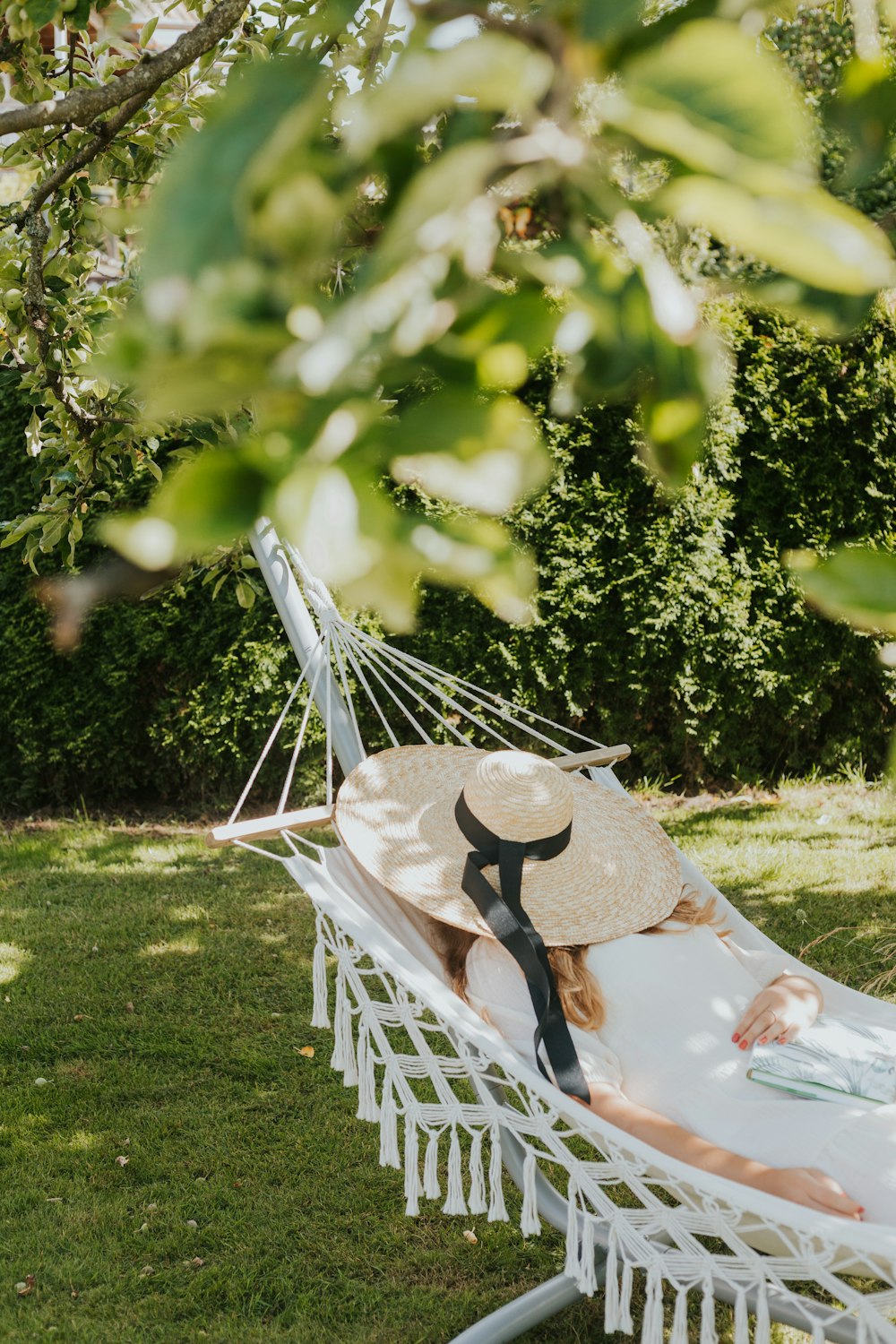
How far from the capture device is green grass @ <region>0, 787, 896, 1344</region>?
2.31 m

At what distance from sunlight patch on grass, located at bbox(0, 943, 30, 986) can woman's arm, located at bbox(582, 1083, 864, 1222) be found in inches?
99.9

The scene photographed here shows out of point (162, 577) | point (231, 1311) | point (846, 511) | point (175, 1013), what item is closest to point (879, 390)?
point (846, 511)

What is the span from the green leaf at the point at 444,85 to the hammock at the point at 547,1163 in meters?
1.47

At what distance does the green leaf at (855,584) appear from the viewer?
371 millimetres

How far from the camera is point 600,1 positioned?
0.36 m

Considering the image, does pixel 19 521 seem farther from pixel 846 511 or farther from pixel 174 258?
pixel 846 511

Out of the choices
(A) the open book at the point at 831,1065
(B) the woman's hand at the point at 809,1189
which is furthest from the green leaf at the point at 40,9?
(A) the open book at the point at 831,1065

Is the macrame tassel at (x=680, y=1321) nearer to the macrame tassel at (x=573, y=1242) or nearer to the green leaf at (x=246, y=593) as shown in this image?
the macrame tassel at (x=573, y=1242)

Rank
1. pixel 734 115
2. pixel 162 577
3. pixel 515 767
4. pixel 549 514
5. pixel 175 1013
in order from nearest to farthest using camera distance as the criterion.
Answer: pixel 734 115 < pixel 515 767 < pixel 162 577 < pixel 175 1013 < pixel 549 514

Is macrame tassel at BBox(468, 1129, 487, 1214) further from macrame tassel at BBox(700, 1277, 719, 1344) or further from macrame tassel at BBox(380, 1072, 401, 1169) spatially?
macrame tassel at BBox(700, 1277, 719, 1344)

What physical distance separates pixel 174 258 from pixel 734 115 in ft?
0.52

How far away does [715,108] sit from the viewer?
0.31 metres

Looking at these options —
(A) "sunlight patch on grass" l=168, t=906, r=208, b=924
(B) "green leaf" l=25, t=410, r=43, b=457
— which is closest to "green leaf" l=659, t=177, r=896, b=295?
(B) "green leaf" l=25, t=410, r=43, b=457

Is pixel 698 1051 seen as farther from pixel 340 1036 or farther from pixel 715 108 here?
pixel 715 108
